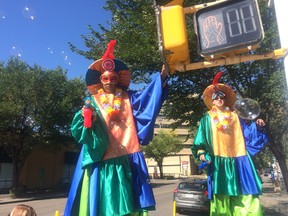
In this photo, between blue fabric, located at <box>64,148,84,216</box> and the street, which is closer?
blue fabric, located at <box>64,148,84,216</box>

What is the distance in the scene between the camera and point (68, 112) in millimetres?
21609

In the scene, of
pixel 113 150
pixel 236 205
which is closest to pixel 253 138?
pixel 236 205

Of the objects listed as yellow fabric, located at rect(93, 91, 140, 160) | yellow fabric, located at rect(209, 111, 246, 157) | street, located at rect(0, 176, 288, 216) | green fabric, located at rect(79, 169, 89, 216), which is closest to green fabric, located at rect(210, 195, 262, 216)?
yellow fabric, located at rect(209, 111, 246, 157)

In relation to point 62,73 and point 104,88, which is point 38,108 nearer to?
point 62,73

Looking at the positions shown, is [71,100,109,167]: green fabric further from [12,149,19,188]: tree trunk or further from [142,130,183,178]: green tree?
[142,130,183,178]: green tree

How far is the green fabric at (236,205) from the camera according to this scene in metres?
4.05

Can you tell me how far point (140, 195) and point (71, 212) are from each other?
0.72 meters

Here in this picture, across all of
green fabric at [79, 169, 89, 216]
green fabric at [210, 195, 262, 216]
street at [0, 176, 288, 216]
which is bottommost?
street at [0, 176, 288, 216]

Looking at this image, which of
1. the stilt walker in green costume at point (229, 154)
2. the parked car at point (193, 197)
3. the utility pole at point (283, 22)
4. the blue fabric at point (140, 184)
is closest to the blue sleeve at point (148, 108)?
the blue fabric at point (140, 184)

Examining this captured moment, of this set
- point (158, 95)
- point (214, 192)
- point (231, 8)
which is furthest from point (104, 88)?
point (214, 192)

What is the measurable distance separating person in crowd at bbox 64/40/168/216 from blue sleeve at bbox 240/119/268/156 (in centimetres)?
206

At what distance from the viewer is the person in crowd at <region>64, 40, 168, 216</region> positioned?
291 cm

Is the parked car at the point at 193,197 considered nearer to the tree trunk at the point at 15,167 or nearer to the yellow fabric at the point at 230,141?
the yellow fabric at the point at 230,141

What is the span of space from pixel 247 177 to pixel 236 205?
0.42 m
